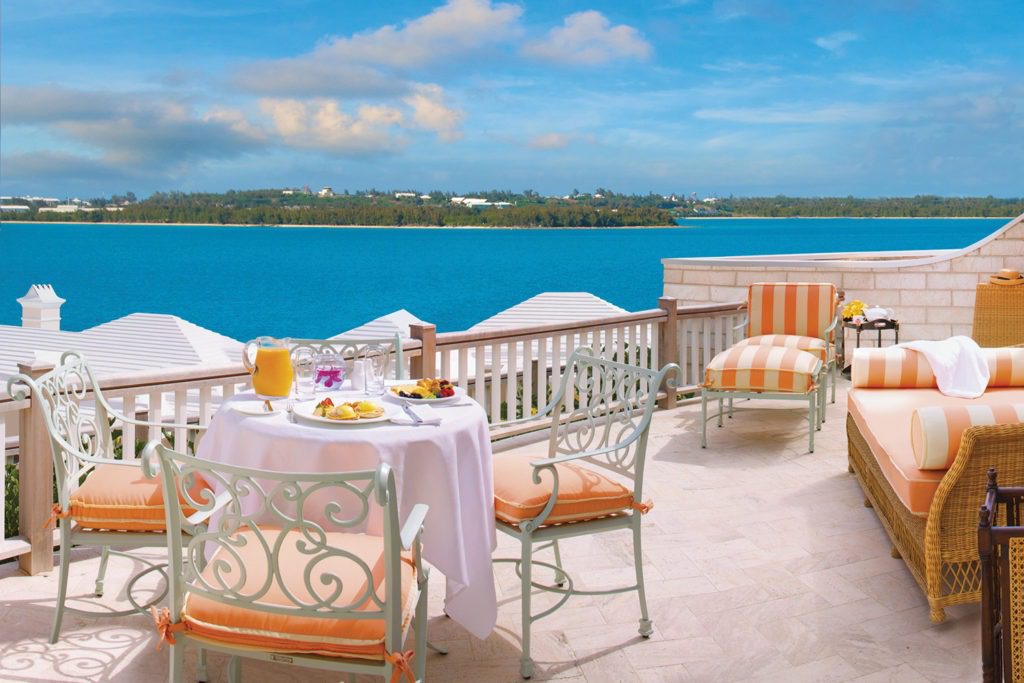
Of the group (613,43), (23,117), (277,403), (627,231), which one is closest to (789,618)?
(277,403)

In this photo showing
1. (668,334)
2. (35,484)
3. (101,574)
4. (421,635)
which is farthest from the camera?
(668,334)

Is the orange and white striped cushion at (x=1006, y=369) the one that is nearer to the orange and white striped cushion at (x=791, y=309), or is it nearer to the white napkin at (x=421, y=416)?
the orange and white striped cushion at (x=791, y=309)

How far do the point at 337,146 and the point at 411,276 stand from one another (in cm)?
1536

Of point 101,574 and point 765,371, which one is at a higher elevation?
point 765,371

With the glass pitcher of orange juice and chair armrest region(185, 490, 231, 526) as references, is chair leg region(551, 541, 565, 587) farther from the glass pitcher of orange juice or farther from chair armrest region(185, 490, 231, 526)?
chair armrest region(185, 490, 231, 526)

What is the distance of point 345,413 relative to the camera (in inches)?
114

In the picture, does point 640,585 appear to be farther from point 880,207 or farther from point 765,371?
point 880,207

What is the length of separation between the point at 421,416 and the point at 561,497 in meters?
0.54

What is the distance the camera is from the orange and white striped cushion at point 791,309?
696 centimetres

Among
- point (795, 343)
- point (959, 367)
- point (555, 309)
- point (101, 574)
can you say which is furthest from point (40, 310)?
point (959, 367)

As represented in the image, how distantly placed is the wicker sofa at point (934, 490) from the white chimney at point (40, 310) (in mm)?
23225

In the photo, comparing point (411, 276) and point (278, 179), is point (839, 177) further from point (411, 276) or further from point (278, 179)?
point (278, 179)

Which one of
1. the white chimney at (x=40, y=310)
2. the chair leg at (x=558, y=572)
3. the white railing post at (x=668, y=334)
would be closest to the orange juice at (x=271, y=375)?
the chair leg at (x=558, y=572)

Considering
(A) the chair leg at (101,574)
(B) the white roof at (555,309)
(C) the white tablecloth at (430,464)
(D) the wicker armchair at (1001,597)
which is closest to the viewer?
(D) the wicker armchair at (1001,597)
